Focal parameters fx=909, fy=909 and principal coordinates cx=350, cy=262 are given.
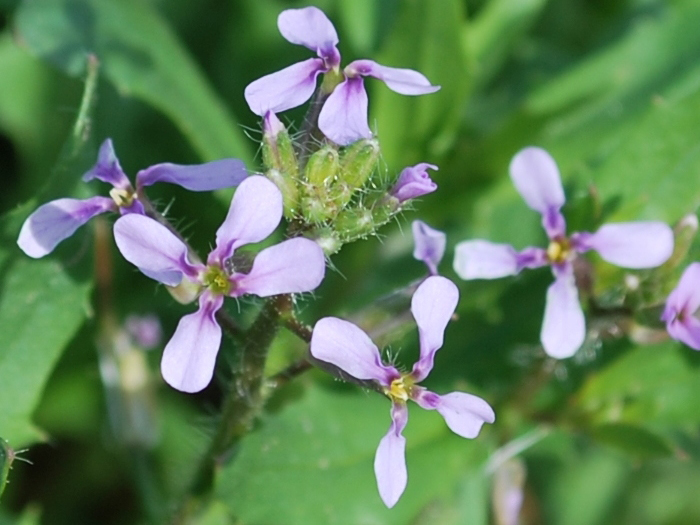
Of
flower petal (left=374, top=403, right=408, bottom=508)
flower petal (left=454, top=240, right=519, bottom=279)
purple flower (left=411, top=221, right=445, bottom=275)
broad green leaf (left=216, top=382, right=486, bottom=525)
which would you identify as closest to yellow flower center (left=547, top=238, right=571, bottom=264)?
flower petal (left=454, top=240, right=519, bottom=279)

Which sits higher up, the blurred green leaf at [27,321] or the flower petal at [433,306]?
the flower petal at [433,306]

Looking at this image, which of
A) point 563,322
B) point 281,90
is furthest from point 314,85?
point 563,322

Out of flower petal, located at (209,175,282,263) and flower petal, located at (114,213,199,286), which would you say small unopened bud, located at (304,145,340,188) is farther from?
flower petal, located at (114,213,199,286)

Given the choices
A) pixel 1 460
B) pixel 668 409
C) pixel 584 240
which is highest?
pixel 1 460

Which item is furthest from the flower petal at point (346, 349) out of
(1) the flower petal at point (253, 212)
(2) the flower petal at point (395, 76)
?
(2) the flower petal at point (395, 76)

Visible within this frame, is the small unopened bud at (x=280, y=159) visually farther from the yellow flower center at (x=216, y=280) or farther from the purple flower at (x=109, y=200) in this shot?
the yellow flower center at (x=216, y=280)

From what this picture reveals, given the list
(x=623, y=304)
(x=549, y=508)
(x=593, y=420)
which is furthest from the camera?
(x=549, y=508)

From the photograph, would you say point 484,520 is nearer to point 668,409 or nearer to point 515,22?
point 668,409

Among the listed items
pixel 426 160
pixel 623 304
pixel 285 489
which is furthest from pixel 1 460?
pixel 426 160
